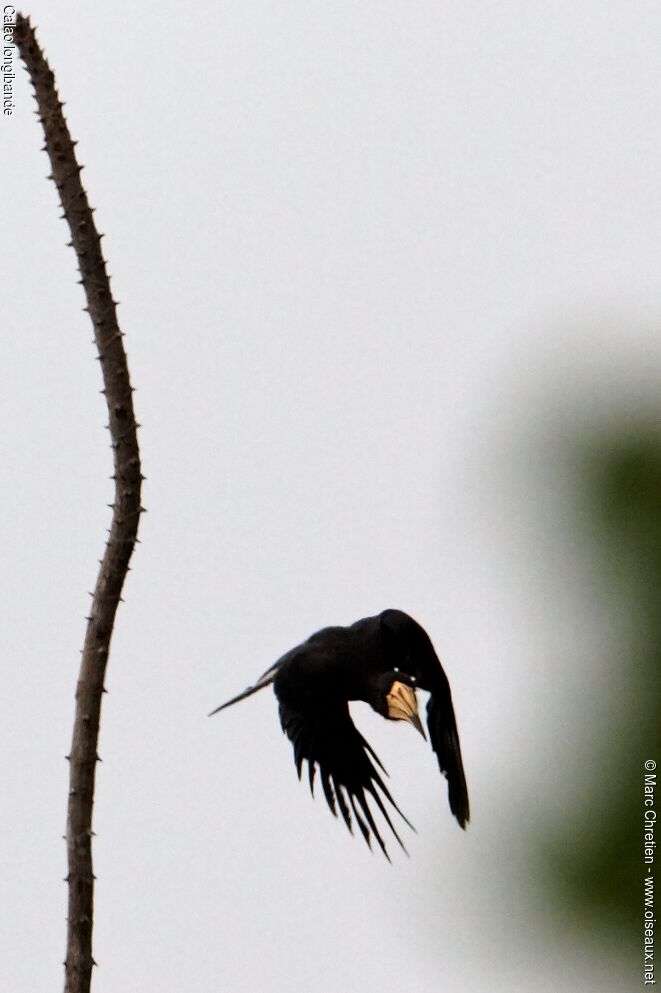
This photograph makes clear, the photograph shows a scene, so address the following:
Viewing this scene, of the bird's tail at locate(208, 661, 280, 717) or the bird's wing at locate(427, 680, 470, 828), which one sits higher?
the bird's tail at locate(208, 661, 280, 717)

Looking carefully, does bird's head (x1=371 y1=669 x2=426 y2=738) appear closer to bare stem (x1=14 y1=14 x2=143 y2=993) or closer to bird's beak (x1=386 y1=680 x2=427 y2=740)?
bird's beak (x1=386 y1=680 x2=427 y2=740)

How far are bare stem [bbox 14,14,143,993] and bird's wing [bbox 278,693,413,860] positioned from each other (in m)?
0.16

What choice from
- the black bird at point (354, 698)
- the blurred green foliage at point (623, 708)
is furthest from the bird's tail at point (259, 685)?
the blurred green foliage at point (623, 708)

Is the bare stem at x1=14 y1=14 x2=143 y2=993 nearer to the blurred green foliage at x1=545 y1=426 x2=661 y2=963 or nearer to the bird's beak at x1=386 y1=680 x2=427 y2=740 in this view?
the bird's beak at x1=386 y1=680 x2=427 y2=740

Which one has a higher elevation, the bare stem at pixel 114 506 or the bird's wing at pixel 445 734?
the bare stem at pixel 114 506

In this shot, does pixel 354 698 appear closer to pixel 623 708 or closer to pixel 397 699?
pixel 397 699

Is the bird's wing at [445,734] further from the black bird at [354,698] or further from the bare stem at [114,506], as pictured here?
the bare stem at [114,506]

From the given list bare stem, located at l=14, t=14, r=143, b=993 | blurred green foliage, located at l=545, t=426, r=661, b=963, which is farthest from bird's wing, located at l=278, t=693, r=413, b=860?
blurred green foliage, located at l=545, t=426, r=661, b=963

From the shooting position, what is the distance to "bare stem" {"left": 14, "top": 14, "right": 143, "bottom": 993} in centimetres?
100

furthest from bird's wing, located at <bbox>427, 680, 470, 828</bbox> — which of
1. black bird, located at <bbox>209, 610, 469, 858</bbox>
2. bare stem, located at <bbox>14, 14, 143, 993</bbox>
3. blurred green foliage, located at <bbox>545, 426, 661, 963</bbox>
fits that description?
blurred green foliage, located at <bbox>545, 426, 661, 963</bbox>

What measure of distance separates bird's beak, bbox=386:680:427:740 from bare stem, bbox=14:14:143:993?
0.25m

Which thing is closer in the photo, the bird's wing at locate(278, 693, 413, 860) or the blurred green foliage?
the bird's wing at locate(278, 693, 413, 860)

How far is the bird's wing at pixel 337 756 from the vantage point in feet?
3.36

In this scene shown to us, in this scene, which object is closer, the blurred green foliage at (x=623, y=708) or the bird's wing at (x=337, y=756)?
the bird's wing at (x=337, y=756)
